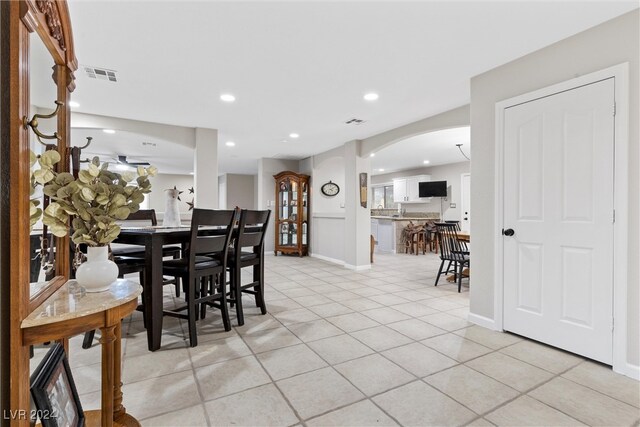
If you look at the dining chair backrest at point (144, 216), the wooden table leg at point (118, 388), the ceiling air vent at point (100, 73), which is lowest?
the wooden table leg at point (118, 388)

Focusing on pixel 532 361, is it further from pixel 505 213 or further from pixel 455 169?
pixel 455 169

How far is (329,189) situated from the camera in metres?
7.17

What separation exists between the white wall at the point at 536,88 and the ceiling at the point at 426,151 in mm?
1911

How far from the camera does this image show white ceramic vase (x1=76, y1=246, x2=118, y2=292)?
3.97 feet

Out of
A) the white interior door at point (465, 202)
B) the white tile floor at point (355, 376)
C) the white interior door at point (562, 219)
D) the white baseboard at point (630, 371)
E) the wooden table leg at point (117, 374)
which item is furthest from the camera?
the white interior door at point (465, 202)

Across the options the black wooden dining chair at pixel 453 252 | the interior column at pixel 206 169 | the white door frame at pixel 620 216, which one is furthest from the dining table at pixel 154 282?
the black wooden dining chair at pixel 453 252

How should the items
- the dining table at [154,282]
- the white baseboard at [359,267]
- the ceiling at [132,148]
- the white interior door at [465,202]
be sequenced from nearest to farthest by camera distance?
the dining table at [154,282], the ceiling at [132,148], the white baseboard at [359,267], the white interior door at [465,202]

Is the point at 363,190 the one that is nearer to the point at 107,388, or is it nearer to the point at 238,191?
the point at 107,388

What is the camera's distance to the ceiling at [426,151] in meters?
5.64

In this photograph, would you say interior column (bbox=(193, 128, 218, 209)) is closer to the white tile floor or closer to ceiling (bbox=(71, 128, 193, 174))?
ceiling (bbox=(71, 128, 193, 174))

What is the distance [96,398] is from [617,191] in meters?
3.38

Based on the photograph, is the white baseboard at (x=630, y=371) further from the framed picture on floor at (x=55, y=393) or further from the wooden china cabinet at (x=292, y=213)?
the wooden china cabinet at (x=292, y=213)

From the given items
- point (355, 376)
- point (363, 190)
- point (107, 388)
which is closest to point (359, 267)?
point (363, 190)

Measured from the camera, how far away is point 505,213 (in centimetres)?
269
